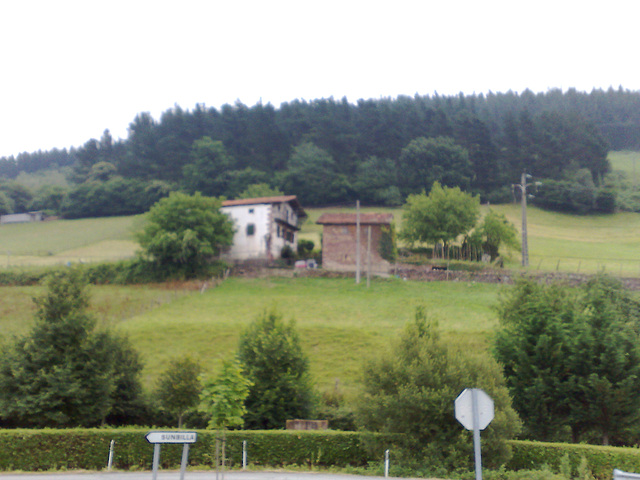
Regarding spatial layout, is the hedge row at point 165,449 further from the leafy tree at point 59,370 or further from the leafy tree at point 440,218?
the leafy tree at point 440,218

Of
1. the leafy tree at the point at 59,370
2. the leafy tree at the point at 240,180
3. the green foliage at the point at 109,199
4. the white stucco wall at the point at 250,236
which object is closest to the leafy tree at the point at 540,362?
the leafy tree at the point at 59,370

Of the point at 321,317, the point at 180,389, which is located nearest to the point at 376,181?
the point at 321,317

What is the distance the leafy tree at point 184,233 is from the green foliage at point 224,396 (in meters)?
43.3

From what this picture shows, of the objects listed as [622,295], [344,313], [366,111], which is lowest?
[344,313]

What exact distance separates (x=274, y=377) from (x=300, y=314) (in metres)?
18.9

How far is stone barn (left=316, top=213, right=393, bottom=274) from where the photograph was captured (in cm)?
6062

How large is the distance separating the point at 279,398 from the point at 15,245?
75.3 metres

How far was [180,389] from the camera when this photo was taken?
25.1 metres

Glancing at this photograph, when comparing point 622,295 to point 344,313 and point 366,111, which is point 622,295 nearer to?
point 344,313

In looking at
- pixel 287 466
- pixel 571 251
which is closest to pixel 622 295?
pixel 287 466

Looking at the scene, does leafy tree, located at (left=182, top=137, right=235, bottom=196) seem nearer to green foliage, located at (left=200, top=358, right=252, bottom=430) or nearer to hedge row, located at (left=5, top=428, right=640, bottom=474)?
hedge row, located at (left=5, top=428, right=640, bottom=474)

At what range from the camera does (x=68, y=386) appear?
2336cm

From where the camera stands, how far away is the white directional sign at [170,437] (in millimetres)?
10359

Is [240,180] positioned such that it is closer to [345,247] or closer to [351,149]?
[351,149]
